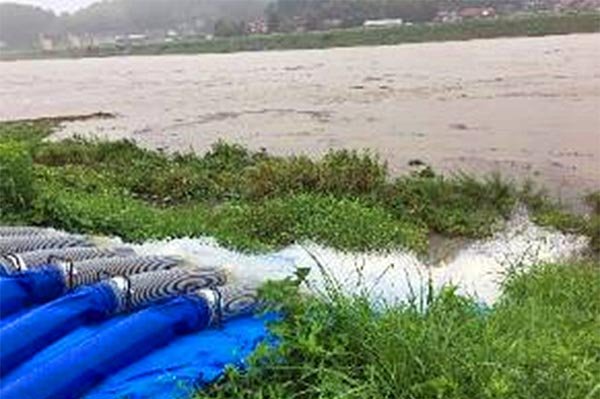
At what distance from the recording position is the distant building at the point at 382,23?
6009cm

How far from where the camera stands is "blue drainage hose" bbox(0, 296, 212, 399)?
366 centimetres

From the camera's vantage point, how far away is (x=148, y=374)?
404cm

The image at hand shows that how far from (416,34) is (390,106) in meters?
34.4

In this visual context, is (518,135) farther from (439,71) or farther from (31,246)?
(439,71)

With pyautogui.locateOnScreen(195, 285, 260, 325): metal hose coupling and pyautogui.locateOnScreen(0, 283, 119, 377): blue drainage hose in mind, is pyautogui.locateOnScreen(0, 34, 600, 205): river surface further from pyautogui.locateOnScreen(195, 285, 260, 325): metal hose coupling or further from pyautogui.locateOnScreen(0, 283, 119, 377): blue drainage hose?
pyautogui.locateOnScreen(0, 283, 119, 377): blue drainage hose

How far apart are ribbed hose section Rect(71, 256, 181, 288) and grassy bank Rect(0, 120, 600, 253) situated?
2326 mm

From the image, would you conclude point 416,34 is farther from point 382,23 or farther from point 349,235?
point 349,235

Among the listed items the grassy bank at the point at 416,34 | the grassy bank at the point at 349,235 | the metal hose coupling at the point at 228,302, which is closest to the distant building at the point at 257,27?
the grassy bank at the point at 416,34

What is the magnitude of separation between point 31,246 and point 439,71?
28.1 m

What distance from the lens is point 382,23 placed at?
202 ft

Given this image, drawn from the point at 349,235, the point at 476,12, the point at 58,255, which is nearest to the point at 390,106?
the point at 349,235

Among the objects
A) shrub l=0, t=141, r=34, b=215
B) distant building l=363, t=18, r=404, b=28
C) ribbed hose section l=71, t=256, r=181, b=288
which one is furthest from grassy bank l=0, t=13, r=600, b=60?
ribbed hose section l=71, t=256, r=181, b=288

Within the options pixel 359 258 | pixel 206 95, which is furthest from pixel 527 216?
pixel 206 95

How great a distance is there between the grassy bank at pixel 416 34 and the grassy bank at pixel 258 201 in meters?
41.4
